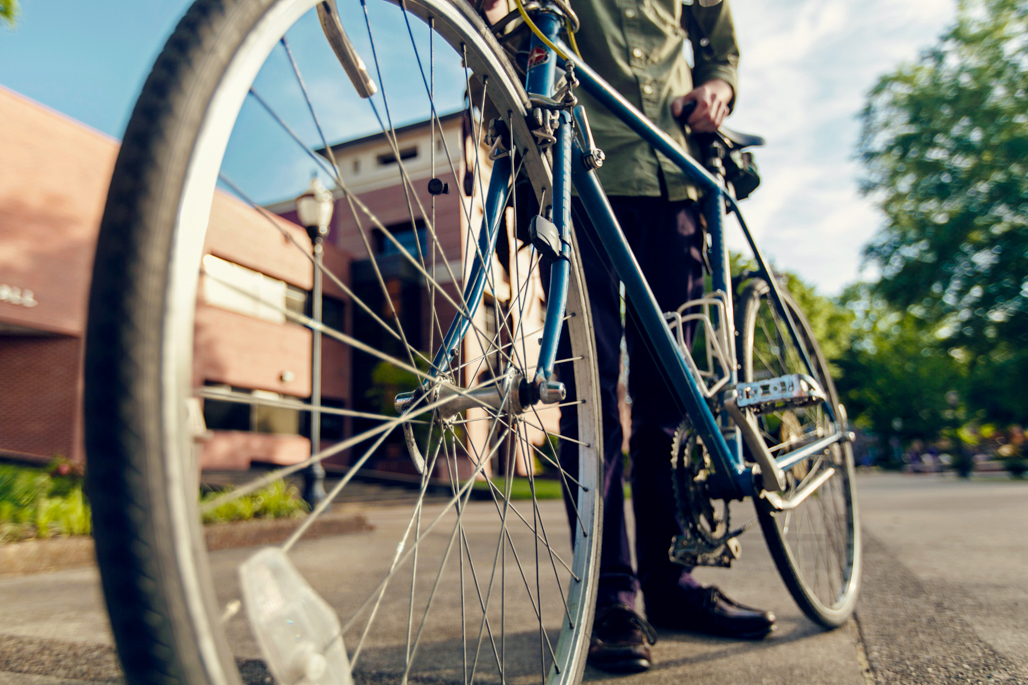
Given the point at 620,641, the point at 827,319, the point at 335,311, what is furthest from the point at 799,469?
the point at 827,319

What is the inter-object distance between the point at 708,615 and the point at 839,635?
364 millimetres

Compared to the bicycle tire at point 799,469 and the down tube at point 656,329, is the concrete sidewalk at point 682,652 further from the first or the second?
the down tube at point 656,329

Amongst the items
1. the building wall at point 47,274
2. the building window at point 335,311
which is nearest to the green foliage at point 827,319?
the building window at point 335,311

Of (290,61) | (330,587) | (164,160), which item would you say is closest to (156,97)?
(164,160)

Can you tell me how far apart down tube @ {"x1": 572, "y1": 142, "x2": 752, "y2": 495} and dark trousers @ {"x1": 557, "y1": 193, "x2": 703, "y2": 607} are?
8 centimetres

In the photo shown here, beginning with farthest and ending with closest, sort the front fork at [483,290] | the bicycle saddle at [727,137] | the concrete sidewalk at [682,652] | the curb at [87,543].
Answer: the curb at [87,543]
the bicycle saddle at [727,137]
the concrete sidewalk at [682,652]
the front fork at [483,290]

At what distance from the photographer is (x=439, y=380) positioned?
99cm

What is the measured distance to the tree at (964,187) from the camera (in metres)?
16.0

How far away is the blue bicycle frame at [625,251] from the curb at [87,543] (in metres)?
1.84

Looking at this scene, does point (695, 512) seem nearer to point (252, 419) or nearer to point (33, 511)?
point (33, 511)

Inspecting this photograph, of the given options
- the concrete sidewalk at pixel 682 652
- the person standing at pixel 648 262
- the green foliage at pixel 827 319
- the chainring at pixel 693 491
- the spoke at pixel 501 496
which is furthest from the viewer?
the green foliage at pixel 827 319

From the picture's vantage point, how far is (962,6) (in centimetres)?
1670

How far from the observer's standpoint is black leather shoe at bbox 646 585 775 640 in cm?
164

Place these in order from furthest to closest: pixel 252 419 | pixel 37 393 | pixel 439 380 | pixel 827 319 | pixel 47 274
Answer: pixel 827 319 → pixel 252 419 → pixel 37 393 → pixel 47 274 → pixel 439 380
